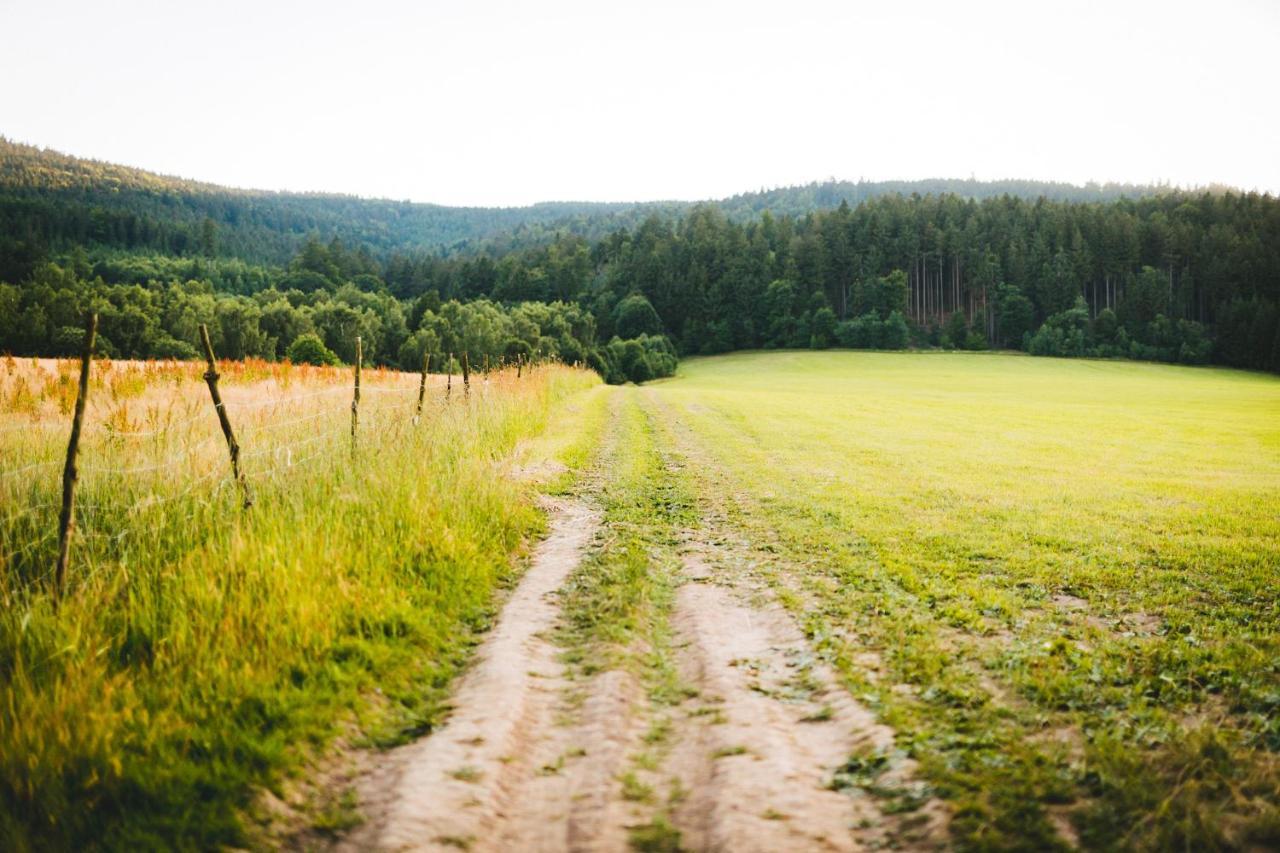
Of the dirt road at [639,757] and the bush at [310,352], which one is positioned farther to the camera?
the bush at [310,352]

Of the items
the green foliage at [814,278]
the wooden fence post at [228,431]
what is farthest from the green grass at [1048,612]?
the green foliage at [814,278]

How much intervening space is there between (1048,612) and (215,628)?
7.37 metres

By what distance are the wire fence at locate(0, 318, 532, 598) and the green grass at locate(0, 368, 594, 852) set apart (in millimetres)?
40

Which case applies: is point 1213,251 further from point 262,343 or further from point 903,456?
point 262,343

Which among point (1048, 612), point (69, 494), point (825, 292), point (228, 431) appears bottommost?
point (1048, 612)

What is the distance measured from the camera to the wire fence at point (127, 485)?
584cm

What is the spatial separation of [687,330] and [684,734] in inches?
4034

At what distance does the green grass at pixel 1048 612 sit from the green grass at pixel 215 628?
3434mm

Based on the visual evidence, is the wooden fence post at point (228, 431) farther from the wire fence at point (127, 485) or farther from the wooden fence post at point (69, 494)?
the wooden fence post at point (69, 494)

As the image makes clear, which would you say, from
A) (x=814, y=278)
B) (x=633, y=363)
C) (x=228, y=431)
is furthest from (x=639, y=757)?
(x=814, y=278)

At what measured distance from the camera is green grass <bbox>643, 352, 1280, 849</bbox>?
385cm

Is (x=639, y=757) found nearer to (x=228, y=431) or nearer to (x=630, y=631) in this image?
(x=630, y=631)

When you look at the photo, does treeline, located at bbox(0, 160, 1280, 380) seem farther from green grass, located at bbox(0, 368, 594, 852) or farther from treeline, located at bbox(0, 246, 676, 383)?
green grass, located at bbox(0, 368, 594, 852)

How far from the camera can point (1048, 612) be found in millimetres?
6828
